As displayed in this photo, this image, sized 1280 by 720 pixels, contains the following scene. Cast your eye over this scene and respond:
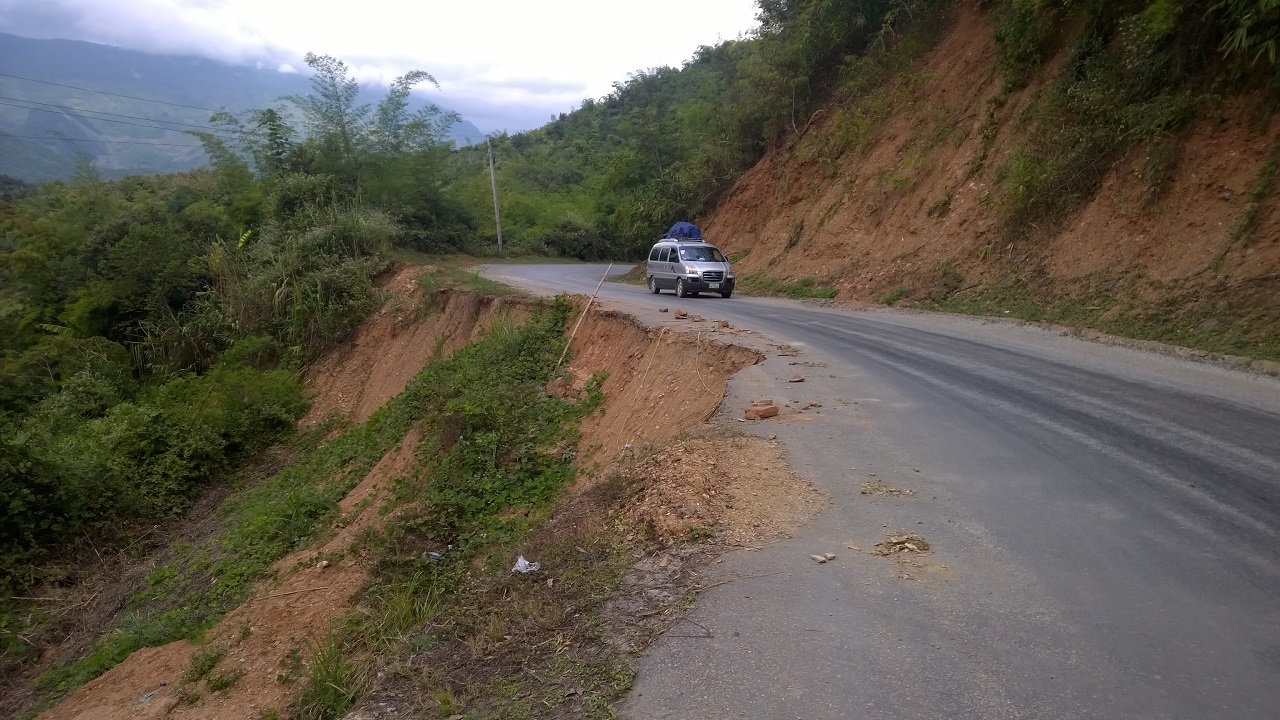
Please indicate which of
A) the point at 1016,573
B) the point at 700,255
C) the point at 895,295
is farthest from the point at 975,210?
the point at 1016,573

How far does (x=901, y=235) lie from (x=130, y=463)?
63.6 ft

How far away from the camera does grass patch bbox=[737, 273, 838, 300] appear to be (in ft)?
72.3

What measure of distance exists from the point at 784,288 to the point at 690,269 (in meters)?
3.05

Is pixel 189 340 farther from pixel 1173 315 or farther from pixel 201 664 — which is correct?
pixel 1173 315

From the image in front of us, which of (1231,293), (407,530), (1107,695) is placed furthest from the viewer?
(1231,293)

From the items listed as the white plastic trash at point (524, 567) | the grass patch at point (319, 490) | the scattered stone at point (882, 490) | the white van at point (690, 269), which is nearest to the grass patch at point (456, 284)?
the grass patch at point (319, 490)

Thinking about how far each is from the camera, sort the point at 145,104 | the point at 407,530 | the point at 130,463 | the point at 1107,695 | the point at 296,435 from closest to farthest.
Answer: the point at 1107,695
the point at 407,530
the point at 130,463
the point at 296,435
the point at 145,104

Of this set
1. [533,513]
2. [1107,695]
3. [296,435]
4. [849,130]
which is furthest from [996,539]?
[849,130]

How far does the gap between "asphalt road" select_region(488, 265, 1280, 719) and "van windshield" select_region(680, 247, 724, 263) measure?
1445cm

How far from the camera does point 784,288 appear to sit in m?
23.6

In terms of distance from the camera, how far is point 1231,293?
1188cm

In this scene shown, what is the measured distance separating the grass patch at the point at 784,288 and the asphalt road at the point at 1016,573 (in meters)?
12.9

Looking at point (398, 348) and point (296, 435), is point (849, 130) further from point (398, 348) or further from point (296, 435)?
point (296, 435)

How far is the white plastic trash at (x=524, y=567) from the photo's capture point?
5.55 metres
